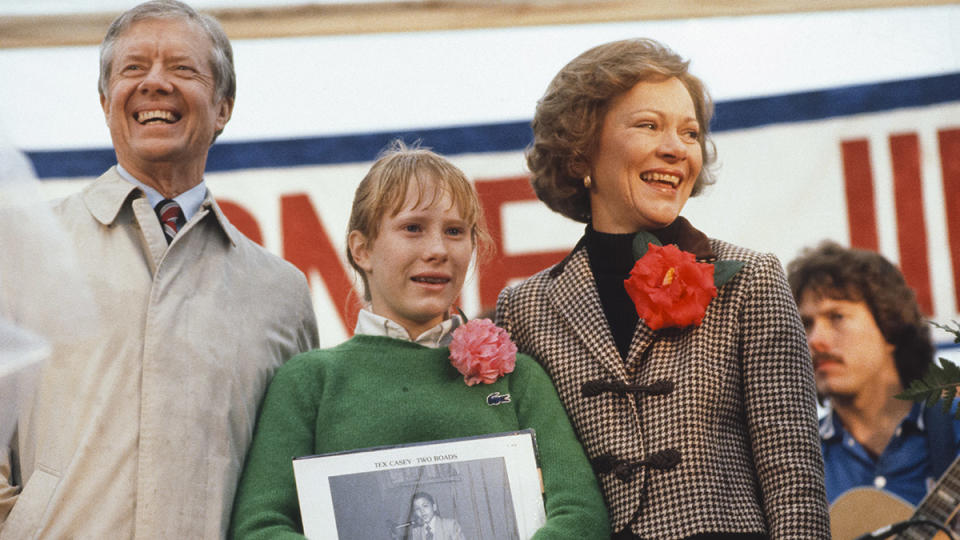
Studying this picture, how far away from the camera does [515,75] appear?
14.1ft

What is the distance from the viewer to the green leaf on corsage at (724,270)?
2.35m

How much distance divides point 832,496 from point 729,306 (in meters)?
2.00

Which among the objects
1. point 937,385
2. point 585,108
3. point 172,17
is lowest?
point 937,385

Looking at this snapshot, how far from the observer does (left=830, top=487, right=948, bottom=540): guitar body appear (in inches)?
151

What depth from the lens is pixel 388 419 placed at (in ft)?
7.54

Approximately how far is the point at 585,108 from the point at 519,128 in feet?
5.36

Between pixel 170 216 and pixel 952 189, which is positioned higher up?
pixel 952 189

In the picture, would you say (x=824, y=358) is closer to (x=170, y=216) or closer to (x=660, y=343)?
(x=660, y=343)

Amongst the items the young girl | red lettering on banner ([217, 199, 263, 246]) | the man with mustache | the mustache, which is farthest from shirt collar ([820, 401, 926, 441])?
red lettering on banner ([217, 199, 263, 246])

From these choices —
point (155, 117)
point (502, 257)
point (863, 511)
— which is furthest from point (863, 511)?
point (155, 117)

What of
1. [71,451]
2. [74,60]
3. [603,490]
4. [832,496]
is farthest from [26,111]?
[832,496]

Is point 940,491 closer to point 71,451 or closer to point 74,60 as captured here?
point 71,451

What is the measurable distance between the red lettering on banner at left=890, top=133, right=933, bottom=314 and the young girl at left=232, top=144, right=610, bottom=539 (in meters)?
2.34

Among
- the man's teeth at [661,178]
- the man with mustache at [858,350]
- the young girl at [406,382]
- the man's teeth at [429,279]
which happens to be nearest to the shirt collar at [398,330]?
the young girl at [406,382]
